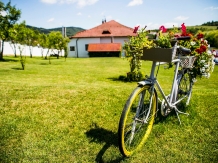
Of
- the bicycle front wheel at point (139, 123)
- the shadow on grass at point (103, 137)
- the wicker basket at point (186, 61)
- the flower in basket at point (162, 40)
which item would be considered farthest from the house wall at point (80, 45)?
the bicycle front wheel at point (139, 123)

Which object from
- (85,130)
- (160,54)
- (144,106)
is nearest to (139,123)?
(144,106)

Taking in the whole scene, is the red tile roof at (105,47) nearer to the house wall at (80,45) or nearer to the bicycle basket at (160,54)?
the house wall at (80,45)

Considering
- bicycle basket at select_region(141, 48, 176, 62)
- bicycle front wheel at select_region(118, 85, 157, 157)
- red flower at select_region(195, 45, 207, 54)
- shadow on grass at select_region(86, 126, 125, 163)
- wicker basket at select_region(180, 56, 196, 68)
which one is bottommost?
shadow on grass at select_region(86, 126, 125, 163)

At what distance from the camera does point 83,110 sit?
15.0 ft

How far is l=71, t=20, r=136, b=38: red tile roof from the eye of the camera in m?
45.0

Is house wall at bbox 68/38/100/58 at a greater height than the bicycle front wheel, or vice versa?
house wall at bbox 68/38/100/58

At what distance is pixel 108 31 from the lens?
4547 centimetres

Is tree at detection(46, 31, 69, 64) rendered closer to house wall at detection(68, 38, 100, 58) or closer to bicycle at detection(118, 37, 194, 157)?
house wall at detection(68, 38, 100, 58)

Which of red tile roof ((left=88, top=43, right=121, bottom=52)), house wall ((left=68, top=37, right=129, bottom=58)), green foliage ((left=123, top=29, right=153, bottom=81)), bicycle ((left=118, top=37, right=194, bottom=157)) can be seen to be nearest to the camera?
bicycle ((left=118, top=37, right=194, bottom=157))

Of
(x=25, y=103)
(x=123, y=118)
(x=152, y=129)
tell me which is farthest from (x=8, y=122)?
(x=152, y=129)

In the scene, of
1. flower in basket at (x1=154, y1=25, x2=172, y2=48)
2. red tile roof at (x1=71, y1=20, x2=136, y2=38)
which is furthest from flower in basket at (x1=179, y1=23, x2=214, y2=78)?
red tile roof at (x1=71, y1=20, x2=136, y2=38)

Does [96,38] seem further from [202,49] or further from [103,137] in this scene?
[103,137]

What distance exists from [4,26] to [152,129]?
24108 millimetres

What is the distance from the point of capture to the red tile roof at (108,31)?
45016 millimetres
